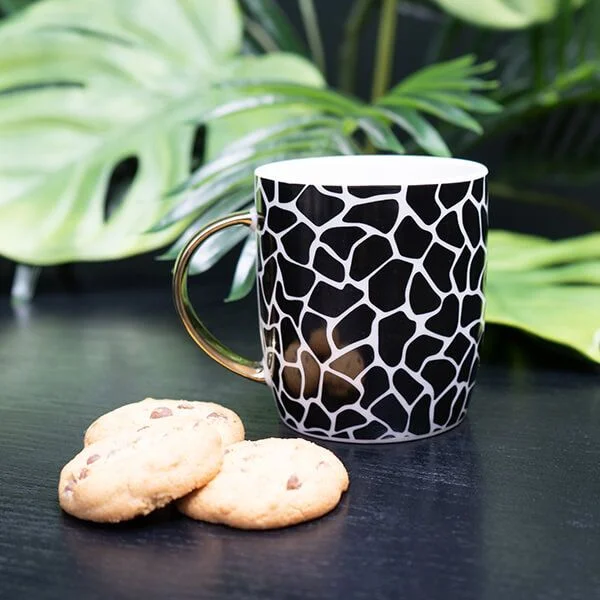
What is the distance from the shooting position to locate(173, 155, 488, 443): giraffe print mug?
540 millimetres

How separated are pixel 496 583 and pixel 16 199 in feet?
2.15

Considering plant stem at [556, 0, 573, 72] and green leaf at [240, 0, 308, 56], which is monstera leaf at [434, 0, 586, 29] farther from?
green leaf at [240, 0, 308, 56]

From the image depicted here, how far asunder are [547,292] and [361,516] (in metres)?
0.35

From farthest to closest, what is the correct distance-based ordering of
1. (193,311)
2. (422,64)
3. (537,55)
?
(422,64)
(537,55)
(193,311)

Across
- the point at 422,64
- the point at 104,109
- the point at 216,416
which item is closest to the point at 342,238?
the point at 216,416

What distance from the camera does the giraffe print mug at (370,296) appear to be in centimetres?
54

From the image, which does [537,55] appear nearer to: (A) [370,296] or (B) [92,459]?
(A) [370,296]

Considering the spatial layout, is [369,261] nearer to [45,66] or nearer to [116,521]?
[116,521]

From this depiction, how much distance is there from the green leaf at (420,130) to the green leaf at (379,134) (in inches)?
0.5

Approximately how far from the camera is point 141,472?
0.46 m

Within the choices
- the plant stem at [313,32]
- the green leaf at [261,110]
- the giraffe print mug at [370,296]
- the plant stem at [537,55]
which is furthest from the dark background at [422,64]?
the giraffe print mug at [370,296]

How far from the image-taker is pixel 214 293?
100cm

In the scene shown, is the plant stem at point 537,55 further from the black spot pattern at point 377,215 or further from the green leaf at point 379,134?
the black spot pattern at point 377,215

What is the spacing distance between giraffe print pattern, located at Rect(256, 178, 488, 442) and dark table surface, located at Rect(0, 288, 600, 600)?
0.10ft
